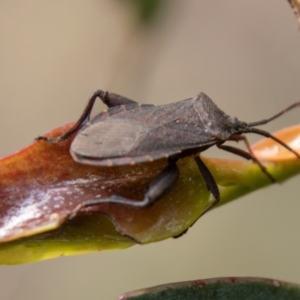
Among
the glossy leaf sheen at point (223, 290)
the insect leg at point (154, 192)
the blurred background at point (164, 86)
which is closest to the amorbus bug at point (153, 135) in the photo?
the insect leg at point (154, 192)

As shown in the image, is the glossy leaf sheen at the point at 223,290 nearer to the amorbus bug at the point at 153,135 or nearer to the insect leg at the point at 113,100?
the amorbus bug at the point at 153,135

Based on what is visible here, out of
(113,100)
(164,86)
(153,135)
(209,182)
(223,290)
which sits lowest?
(164,86)

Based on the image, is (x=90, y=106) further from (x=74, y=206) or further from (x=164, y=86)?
(x=164, y=86)

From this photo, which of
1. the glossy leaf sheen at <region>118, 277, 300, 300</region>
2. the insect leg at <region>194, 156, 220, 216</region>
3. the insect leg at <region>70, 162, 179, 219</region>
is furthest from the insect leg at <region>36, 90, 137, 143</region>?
the glossy leaf sheen at <region>118, 277, 300, 300</region>

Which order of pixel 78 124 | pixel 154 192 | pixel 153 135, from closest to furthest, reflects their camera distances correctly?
pixel 154 192 → pixel 78 124 → pixel 153 135

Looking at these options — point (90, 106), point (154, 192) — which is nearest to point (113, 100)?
A: point (90, 106)

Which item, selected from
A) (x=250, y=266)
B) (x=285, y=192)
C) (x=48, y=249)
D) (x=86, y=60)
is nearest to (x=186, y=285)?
(x=48, y=249)

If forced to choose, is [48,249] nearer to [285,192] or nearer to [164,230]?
[164,230]
